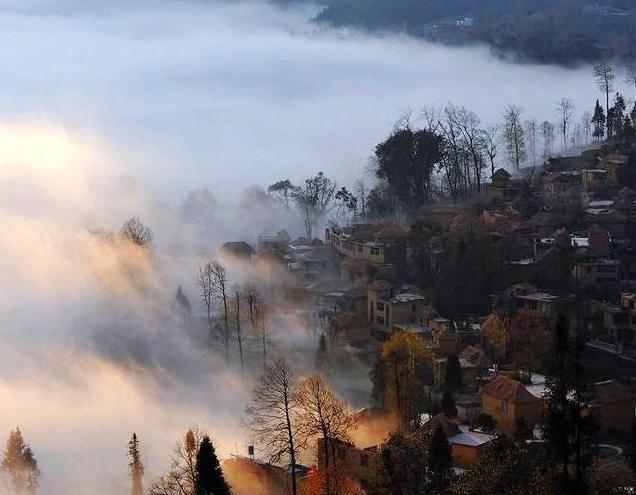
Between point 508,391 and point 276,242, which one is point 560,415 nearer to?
point 508,391

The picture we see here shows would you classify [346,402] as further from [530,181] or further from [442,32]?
[442,32]

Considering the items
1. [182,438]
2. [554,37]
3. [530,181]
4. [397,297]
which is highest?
[554,37]

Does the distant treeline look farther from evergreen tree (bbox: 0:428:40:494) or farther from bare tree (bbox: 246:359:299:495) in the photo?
evergreen tree (bbox: 0:428:40:494)

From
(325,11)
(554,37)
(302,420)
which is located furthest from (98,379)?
(325,11)

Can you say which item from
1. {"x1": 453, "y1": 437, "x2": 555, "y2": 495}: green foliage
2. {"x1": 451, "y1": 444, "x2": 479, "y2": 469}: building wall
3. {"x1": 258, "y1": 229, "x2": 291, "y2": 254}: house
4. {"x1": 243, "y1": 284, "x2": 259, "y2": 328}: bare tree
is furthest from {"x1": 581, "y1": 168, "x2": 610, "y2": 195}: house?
{"x1": 453, "y1": 437, "x2": 555, "y2": 495}: green foliage

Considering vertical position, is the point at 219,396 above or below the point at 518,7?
below

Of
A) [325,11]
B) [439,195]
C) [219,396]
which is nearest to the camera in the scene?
[219,396]

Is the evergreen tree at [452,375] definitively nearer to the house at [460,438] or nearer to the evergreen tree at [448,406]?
the evergreen tree at [448,406]
